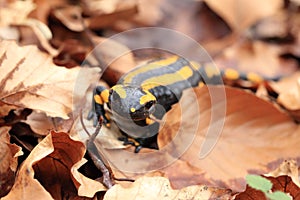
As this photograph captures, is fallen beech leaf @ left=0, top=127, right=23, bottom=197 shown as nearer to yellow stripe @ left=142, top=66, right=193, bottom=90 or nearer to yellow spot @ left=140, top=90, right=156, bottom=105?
yellow spot @ left=140, top=90, right=156, bottom=105

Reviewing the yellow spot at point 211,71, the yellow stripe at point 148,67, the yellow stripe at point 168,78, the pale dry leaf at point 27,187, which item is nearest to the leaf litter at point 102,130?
the pale dry leaf at point 27,187

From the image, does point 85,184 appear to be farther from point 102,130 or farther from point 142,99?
point 142,99

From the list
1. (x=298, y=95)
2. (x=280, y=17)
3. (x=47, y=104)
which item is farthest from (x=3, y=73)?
(x=280, y=17)

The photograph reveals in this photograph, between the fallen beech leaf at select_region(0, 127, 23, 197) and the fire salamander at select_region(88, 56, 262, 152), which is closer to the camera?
the fallen beech leaf at select_region(0, 127, 23, 197)

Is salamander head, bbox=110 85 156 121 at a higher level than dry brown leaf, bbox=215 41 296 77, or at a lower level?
higher

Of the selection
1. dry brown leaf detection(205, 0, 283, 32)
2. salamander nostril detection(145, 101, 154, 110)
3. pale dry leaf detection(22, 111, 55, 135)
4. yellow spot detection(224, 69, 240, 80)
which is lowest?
yellow spot detection(224, 69, 240, 80)

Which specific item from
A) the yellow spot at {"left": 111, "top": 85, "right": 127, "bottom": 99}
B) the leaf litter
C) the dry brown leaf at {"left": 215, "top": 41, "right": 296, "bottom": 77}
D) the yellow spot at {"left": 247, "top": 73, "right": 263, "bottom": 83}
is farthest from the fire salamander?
the dry brown leaf at {"left": 215, "top": 41, "right": 296, "bottom": 77}

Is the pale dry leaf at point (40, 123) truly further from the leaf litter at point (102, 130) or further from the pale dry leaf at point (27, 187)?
the pale dry leaf at point (27, 187)
